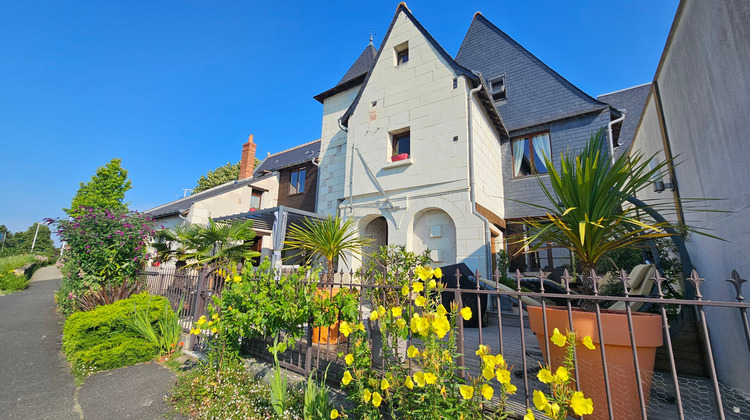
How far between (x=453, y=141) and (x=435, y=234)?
8.49ft

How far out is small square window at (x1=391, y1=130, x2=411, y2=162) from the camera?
9094 mm

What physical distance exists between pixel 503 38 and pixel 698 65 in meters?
9.64

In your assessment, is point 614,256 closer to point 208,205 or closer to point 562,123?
point 562,123

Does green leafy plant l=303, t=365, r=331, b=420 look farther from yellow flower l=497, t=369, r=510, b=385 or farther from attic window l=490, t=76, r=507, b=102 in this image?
attic window l=490, t=76, r=507, b=102

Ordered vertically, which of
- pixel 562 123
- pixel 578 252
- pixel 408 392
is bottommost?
pixel 408 392

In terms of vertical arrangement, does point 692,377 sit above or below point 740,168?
below

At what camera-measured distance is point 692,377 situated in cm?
288

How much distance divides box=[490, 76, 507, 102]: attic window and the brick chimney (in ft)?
46.3

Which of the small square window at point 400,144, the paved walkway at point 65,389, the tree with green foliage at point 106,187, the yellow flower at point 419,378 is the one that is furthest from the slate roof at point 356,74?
the tree with green foliage at point 106,187

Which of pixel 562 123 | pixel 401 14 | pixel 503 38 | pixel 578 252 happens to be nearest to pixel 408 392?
pixel 578 252

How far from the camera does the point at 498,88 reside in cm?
1085

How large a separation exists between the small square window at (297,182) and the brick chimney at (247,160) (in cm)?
499

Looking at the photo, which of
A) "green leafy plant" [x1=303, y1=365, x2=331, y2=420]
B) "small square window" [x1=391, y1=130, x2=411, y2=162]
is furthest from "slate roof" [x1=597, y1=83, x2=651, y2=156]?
"green leafy plant" [x1=303, y1=365, x2=331, y2=420]

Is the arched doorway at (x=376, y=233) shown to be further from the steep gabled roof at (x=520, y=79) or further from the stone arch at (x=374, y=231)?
the steep gabled roof at (x=520, y=79)
